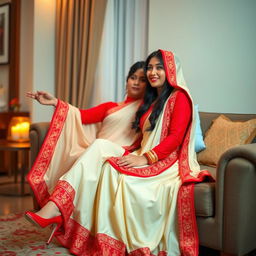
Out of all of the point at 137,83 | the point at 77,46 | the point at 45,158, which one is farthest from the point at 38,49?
the point at 45,158

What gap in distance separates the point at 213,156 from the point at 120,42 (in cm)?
195

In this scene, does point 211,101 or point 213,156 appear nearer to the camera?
point 213,156

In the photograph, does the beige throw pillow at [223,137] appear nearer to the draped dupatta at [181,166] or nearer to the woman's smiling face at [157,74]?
the draped dupatta at [181,166]

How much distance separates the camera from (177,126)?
97.4 inches

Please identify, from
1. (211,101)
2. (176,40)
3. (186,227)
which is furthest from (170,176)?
(176,40)

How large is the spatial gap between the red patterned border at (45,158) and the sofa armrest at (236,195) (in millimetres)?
1209

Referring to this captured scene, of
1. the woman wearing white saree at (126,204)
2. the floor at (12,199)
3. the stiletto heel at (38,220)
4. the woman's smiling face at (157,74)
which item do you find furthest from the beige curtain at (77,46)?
the stiletto heel at (38,220)

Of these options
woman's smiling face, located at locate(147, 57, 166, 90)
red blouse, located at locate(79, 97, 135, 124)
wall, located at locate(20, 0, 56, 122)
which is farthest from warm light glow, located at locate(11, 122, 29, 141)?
woman's smiling face, located at locate(147, 57, 166, 90)

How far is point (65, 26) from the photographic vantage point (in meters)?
4.62

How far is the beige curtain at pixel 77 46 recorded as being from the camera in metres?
4.26

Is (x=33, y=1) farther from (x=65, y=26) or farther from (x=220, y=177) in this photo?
(x=220, y=177)

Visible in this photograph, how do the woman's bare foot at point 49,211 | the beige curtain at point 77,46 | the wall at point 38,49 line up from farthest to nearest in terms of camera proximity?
the wall at point 38,49 → the beige curtain at point 77,46 → the woman's bare foot at point 49,211

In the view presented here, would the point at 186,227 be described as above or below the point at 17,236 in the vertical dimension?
above

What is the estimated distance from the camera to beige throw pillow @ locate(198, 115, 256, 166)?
2725mm
